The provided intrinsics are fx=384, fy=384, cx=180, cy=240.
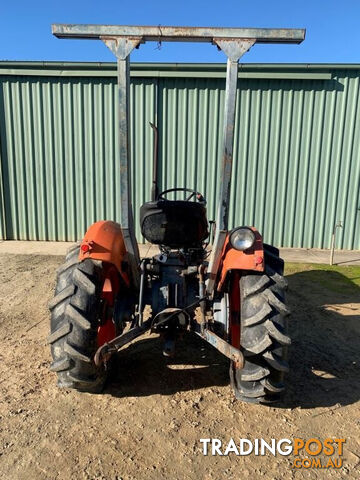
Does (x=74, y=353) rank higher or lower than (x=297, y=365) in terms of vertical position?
higher

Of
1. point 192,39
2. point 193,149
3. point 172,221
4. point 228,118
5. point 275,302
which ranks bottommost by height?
point 275,302

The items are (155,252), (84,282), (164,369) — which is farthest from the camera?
(155,252)

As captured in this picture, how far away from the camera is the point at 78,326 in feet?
8.05

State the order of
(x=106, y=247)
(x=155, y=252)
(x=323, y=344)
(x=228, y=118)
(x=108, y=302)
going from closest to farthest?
1. (x=228, y=118)
2. (x=106, y=247)
3. (x=108, y=302)
4. (x=323, y=344)
5. (x=155, y=252)

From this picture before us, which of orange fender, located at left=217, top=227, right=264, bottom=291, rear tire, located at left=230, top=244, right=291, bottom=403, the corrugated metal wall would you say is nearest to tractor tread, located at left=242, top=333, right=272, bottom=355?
rear tire, located at left=230, top=244, right=291, bottom=403

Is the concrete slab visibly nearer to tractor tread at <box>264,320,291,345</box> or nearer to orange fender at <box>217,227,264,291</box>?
orange fender at <box>217,227,264,291</box>

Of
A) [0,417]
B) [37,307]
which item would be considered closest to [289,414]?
[0,417]

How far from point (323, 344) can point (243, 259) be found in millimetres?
1695

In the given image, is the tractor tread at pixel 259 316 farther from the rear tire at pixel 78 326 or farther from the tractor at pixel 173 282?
the rear tire at pixel 78 326

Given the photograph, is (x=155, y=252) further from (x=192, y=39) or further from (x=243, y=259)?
(x=192, y=39)

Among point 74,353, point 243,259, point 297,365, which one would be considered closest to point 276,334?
point 243,259

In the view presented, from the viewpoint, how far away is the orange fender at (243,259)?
2.57 m

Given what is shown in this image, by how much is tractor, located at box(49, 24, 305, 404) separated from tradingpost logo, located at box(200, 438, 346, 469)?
29 centimetres

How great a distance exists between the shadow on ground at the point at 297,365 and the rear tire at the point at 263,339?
35cm
